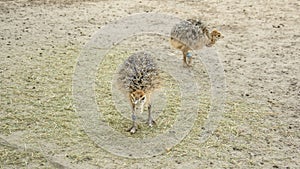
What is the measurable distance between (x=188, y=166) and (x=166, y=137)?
464 mm

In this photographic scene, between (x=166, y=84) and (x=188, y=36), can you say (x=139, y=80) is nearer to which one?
(x=166, y=84)

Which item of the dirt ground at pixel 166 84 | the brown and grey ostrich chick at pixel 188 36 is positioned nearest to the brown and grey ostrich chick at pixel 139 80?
the dirt ground at pixel 166 84

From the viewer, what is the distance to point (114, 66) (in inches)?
222

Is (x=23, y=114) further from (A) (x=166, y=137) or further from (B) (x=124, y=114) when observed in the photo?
(A) (x=166, y=137)

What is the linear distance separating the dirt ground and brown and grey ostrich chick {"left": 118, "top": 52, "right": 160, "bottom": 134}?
36 centimetres

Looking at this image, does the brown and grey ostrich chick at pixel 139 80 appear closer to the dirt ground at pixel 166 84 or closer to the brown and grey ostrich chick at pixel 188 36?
the dirt ground at pixel 166 84

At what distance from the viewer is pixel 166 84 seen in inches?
205

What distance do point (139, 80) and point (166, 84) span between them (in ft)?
3.92

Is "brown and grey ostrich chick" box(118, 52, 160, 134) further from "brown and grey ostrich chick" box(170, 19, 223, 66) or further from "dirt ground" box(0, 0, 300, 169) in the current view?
"brown and grey ostrich chick" box(170, 19, 223, 66)

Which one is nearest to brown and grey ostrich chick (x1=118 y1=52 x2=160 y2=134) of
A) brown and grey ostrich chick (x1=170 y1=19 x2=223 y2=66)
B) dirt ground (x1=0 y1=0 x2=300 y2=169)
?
dirt ground (x1=0 y1=0 x2=300 y2=169)

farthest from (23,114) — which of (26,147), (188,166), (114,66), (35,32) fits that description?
(35,32)

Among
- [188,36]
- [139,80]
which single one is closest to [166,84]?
[188,36]

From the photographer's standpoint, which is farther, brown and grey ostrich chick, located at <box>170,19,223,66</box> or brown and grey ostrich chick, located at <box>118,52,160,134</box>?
brown and grey ostrich chick, located at <box>170,19,223,66</box>

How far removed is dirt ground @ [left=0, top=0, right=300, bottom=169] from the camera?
157 inches
